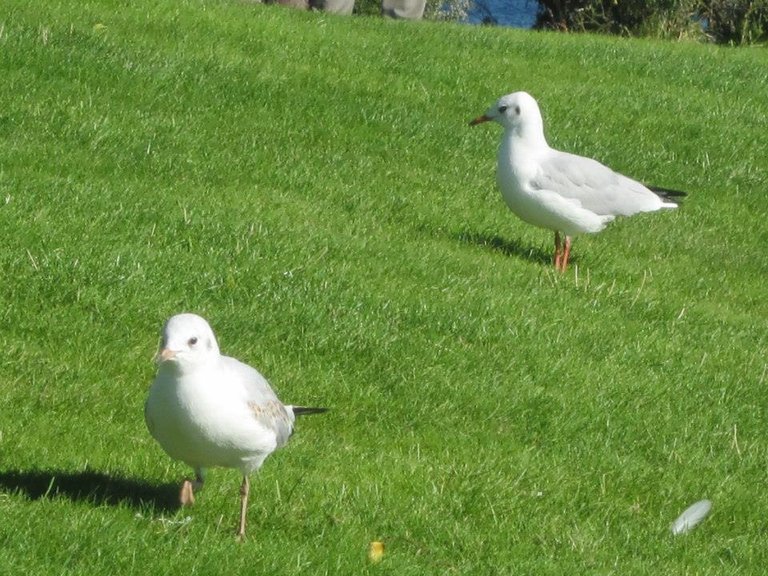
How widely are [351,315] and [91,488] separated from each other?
2352 mm

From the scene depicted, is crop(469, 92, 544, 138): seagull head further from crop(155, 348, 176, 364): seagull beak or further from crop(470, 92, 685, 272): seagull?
crop(155, 348, 176, 364): seagull beak

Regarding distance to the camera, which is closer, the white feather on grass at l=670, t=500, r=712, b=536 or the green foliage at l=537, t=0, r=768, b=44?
the white feather on grass at l=670, t=500, r=712, b=536

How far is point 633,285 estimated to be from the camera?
9.35 meters

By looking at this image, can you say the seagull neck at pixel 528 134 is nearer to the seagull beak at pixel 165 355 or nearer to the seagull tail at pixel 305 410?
the seagull tail at pixel 305 410

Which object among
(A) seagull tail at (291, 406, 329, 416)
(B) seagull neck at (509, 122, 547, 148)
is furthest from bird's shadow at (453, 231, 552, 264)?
(A) seagull tail at (291, 406, 329, 416)

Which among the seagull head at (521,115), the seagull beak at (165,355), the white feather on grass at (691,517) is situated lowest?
the white feather on grass at (691,517)

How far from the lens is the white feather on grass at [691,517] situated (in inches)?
242

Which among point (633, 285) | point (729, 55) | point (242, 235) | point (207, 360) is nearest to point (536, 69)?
point (729, 55)

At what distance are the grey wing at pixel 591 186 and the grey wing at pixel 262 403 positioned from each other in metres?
4.30

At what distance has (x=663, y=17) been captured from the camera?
2319cm

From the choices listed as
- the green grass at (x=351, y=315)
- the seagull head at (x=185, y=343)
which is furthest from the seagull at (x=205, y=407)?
the green grass at (x=351, y=315)

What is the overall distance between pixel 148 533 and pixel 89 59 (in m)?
6.77

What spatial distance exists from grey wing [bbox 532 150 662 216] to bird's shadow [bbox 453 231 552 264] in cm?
47

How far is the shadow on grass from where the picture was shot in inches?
207
